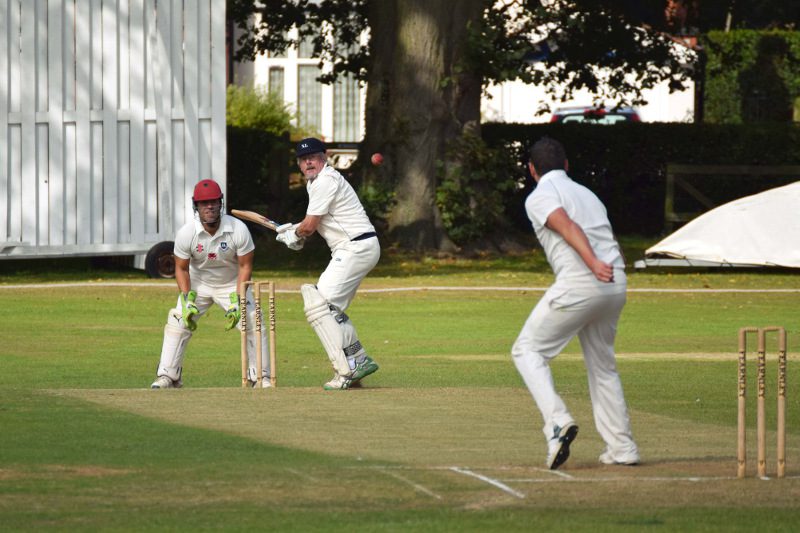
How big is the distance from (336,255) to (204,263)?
1.21 metres

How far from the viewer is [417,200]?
27812 millimetres

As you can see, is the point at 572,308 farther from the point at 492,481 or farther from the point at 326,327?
the point at 326,327

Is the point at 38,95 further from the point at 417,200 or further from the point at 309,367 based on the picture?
the point at 309,367

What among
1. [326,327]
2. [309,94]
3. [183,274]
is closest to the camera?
[326,327]

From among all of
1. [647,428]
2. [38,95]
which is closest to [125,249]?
[38,95]

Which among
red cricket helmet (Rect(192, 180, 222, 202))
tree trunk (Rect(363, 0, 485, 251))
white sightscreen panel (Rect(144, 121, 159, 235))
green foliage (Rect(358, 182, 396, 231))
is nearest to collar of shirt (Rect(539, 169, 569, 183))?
red cricket helmet (Rect(192, 180, 222, 202))

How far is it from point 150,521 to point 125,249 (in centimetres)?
1686

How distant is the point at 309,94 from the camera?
5069cm

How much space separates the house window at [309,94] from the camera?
50.3m

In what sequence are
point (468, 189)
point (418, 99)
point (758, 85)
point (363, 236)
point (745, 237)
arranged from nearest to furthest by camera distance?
1. point (363, 236)
2. point (745, 237)
3. point (418, 99)
4. point (468, 189)
5. point (758, 85)

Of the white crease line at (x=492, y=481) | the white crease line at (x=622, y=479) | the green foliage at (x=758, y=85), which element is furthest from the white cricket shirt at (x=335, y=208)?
the green foliage at (x=758, y=85)

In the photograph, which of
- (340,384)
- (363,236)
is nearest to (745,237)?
(363,236)

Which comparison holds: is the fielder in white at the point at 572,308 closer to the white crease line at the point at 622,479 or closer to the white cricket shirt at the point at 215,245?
the white crease line at the point at 622,479

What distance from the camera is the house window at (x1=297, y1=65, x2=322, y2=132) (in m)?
50.3
